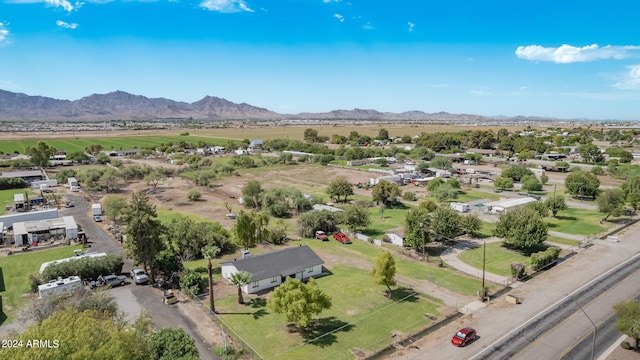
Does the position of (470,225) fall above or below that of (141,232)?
below

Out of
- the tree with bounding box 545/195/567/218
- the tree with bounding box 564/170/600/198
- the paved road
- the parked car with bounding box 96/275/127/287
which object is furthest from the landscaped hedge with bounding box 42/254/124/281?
the tree with bounding box 564/170/600/198

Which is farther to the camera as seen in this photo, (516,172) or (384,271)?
(516,172)

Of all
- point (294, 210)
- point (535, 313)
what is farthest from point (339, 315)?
point (294, 210)

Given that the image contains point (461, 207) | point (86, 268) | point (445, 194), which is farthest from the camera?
point (445, 194)

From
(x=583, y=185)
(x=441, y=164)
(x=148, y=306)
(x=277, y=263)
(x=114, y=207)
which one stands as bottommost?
(x=148, y=306)

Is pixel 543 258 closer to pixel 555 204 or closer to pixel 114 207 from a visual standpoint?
pixel 555 204

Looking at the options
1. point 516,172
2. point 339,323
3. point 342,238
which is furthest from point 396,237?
point 516,172

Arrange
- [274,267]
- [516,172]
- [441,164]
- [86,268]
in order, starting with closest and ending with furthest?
[86,268] < [274,267] < [516,172] < [441,164]
